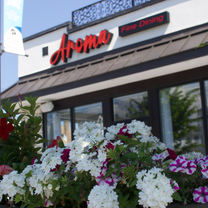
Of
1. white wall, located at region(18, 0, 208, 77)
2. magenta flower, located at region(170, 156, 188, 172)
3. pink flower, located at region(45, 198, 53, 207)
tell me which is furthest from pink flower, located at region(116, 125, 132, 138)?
white wall, located at region(18, 0, 208, 77)

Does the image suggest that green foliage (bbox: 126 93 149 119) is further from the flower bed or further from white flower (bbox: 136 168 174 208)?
white flower (bbox: 136 168 174 208)

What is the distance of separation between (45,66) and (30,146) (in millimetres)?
6607

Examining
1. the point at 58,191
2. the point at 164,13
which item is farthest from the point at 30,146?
the point at 164,13

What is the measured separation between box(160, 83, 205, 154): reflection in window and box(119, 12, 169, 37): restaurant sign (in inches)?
63.4

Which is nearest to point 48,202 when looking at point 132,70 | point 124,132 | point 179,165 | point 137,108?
point 124,132

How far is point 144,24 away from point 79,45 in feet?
7.12

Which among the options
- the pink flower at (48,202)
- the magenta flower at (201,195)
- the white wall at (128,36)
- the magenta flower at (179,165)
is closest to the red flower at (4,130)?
the pink flower at (48,202)

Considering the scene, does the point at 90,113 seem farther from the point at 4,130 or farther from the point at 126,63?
the point at 4,130

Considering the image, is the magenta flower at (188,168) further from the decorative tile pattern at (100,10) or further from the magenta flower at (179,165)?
the decorative tile pattern at (100,10)

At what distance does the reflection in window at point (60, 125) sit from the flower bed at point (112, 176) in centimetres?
660

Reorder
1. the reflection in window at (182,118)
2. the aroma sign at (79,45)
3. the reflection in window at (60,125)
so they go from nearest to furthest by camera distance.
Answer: the reflection in window at (182,118) < the aroma sign at (79,45) < the reflection in window at (60,125)

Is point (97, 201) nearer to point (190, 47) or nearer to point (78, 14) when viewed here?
point (190, 47)

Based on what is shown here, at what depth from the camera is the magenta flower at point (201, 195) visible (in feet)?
5.44

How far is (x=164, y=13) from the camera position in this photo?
6.52m
